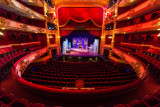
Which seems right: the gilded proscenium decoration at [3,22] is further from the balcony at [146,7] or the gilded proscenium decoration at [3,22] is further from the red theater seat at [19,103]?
the balcony at [146,7]

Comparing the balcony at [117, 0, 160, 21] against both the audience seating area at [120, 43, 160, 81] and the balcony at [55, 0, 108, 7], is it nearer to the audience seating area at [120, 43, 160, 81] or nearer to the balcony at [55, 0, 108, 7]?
the audience seating area at [120, 43, 160, 81]

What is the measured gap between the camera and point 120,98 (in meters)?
2.18

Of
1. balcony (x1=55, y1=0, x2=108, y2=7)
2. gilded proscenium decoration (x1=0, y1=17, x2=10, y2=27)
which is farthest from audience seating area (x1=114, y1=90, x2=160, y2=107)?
balcony (x1=55, y1=0, x2=108, y2=7)

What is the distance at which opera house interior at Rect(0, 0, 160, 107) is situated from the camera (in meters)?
2.10

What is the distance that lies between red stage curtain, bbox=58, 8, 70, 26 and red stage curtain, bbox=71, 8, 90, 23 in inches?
31.7

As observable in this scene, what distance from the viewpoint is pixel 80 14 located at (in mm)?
10625

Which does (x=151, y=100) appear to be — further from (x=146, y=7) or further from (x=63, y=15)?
(x=63, y=15)

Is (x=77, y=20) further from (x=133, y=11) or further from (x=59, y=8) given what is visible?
(x=133, y=11)

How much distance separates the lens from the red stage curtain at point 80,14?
10555 mm

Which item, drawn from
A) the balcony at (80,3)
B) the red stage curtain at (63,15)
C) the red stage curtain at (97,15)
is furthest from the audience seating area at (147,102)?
the balcony at (80,3)

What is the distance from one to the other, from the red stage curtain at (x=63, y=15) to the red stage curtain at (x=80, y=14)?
0.80 metres

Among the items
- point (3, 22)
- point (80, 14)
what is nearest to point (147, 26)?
point (80, 14)

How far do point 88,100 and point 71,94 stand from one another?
22.5 inches

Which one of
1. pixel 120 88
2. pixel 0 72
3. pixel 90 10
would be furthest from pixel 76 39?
pixel 120 88
